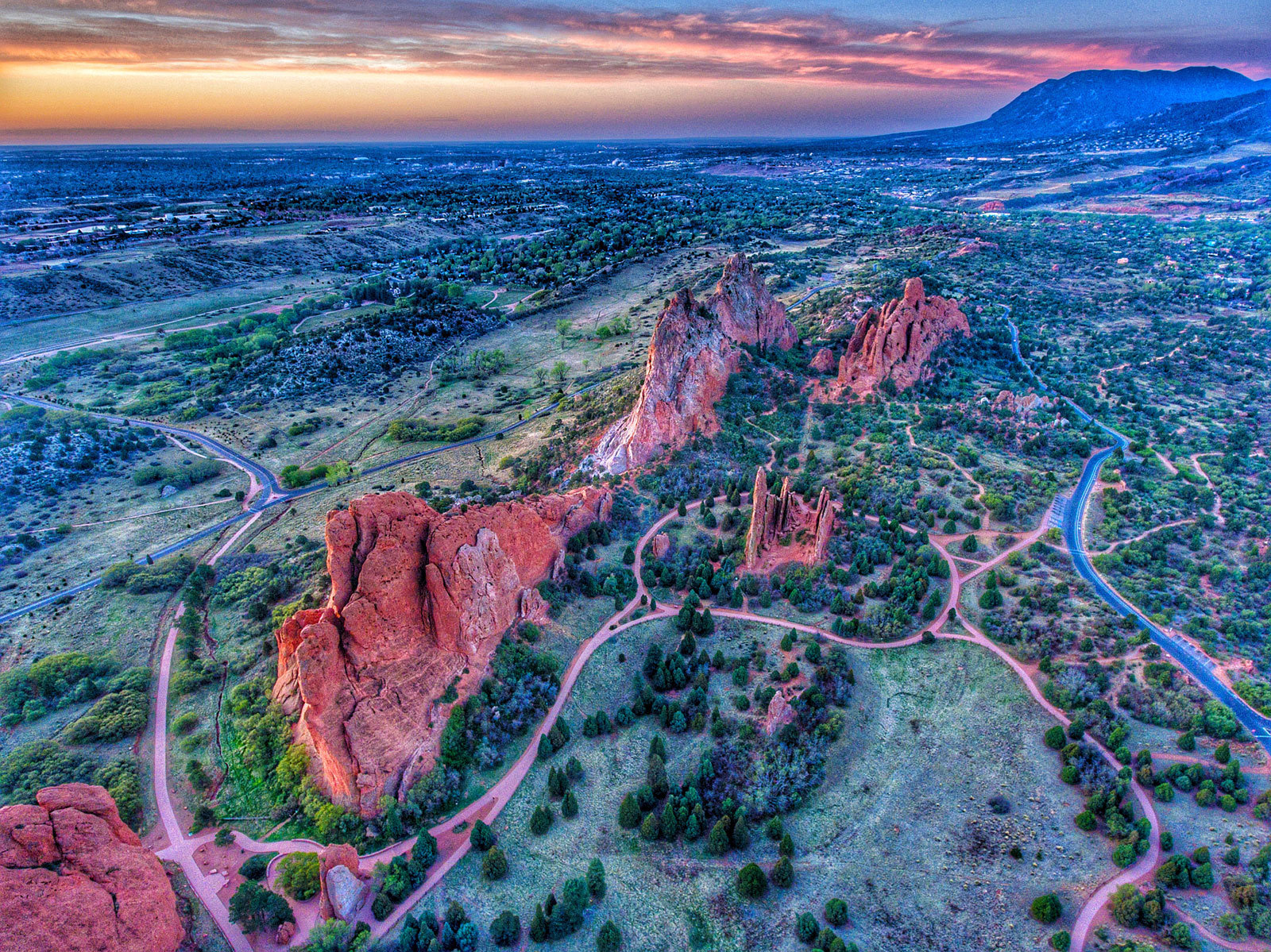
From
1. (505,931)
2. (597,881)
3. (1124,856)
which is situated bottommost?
(505,931)

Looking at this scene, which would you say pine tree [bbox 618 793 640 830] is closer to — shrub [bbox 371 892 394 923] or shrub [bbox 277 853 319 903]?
shrub [bbox 371 892 394 923]

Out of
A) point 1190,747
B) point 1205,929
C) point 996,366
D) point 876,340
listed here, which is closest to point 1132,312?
point 996,366

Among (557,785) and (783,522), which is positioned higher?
(783,522)

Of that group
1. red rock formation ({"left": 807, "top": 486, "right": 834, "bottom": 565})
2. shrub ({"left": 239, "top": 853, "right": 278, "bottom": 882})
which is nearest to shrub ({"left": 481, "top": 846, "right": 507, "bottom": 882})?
shrub ({"left": 239, "top": 853, "right": 278, "bottom": 882})

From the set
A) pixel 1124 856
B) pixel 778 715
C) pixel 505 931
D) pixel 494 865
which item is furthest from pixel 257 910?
pixel 1124 856

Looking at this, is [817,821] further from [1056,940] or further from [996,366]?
[996,366]

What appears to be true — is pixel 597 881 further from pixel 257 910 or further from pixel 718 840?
pixel 257 910
